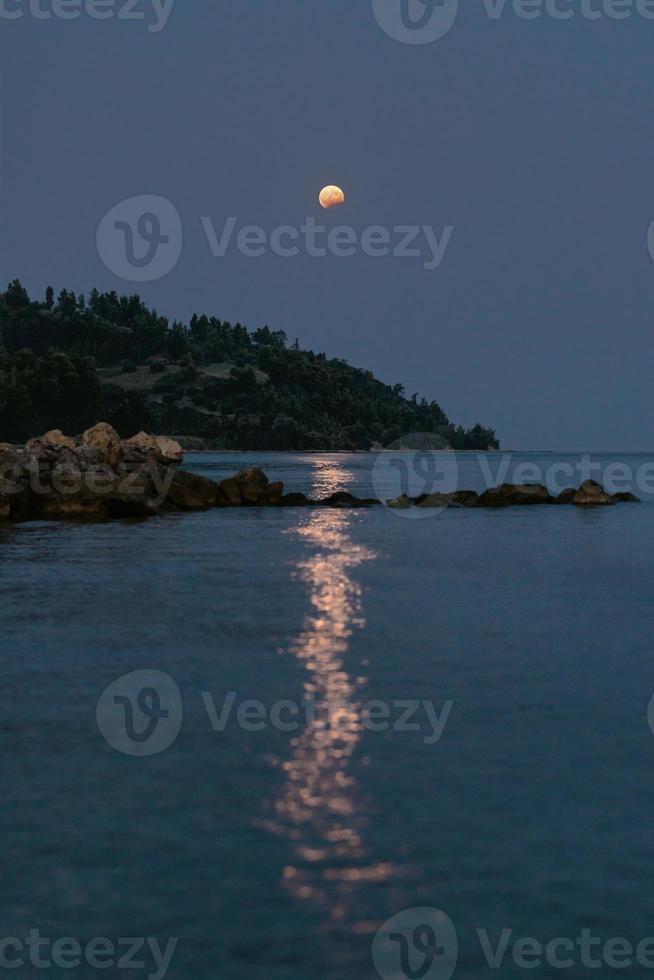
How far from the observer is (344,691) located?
18203 mm

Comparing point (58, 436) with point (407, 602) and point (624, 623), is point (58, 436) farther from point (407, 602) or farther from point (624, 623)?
point (624, 623)

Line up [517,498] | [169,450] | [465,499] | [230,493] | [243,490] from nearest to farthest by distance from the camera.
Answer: [169,450] < [230,493] < [243,490] < [517,498] < [465,499]

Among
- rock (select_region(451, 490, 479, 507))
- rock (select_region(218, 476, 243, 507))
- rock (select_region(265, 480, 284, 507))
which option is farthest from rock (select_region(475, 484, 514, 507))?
rock (select_region(218, 476, 243, 507))

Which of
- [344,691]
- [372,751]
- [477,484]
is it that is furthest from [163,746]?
[477,484]

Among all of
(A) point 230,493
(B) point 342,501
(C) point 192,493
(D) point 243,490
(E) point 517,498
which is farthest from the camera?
(E) point 517,498

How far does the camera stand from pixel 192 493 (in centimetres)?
7012

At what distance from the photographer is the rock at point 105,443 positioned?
63.8m

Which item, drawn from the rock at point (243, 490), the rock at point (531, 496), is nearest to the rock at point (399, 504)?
the rock at point (531, 496)

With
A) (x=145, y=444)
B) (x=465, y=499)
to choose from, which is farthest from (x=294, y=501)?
(x=465, y=499)

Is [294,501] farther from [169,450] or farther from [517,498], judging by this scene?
[517,498]

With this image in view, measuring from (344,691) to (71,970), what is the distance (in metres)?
9.86

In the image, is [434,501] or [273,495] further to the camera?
[434,501]

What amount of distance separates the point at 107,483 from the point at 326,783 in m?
50.5

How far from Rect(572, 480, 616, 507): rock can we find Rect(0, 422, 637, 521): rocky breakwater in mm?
12938
